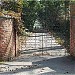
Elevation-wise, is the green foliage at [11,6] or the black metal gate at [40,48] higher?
the green foliage at [11,6]

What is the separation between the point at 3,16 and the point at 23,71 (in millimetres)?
3863

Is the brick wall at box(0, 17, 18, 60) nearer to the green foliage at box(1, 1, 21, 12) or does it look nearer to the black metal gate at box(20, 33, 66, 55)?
the black metal gate at box(20, 33, 66, 55)

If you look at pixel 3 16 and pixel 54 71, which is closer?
pixel 54 71

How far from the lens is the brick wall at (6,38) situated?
15.5 m

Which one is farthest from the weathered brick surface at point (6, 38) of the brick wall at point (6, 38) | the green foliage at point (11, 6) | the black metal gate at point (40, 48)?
the green foliage at point (11, 6)

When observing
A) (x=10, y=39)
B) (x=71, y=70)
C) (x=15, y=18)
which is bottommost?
(x=71, y=70)

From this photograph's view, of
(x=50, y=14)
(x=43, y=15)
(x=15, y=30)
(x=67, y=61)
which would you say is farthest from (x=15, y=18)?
(x=50, y=14)

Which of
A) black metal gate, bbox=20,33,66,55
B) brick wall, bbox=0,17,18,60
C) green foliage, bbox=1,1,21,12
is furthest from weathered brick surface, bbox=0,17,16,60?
green foliage, bbox=1,1,21,12

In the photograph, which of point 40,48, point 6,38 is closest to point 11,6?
point 40,48

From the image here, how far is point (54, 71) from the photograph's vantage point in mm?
12727

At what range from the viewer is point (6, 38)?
15.8 m

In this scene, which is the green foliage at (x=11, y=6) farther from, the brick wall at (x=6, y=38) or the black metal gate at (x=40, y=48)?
the brick wall at (x=6, y=38)

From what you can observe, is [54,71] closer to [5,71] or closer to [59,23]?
[5,71]

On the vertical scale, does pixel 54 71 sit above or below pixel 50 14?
below
